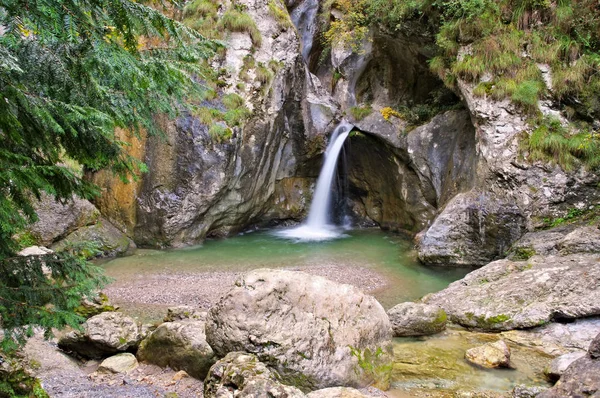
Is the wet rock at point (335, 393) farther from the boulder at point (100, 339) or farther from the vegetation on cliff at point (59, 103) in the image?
the boulder at point (100, 339)

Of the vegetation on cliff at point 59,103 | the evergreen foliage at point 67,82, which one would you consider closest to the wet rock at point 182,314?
the vegetation on cliff at point 59,103

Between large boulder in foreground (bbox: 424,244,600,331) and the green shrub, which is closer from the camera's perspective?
large boulder in foreground (bbox: 424,244,600,331)

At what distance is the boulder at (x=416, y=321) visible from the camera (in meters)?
6.45

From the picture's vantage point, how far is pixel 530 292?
716 centimetres

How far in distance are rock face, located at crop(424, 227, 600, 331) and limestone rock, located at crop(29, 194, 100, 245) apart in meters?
9.64

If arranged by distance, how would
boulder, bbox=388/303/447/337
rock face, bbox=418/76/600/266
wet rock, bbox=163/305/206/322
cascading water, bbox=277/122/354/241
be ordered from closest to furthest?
boulder, bbox=388/303/447/337
wet rock, bbox=163/305/206/322
rock face, bbox=418/76/600/266
cascading water, bbox=277/122/354/241

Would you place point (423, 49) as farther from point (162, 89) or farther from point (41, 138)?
point (41, 138)

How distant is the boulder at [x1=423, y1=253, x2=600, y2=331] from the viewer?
6473 millimetres

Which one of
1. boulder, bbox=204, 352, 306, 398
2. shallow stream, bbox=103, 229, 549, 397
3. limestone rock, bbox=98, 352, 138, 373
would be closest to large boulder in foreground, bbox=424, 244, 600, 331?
shallow stream, bbox=103, 229, 549, 397

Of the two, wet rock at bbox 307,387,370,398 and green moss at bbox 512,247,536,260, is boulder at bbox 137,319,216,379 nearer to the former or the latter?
wet rock at bbox 307,387,370,398

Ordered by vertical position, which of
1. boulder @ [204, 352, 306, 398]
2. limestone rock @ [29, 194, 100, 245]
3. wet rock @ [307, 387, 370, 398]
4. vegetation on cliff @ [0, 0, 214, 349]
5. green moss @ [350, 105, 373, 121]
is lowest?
wet rock @ [307, 387, 370, 398]

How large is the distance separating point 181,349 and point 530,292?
19.0ft

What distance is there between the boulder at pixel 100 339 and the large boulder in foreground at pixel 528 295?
5258 mm

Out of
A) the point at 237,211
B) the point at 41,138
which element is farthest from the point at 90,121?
the point at 237,211
